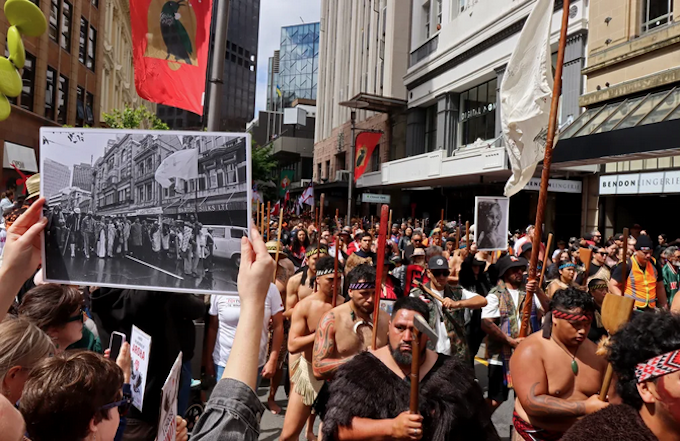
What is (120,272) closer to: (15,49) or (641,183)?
(15,49)

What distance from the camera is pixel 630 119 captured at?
1276 centimetres

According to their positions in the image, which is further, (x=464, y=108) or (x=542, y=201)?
(x=464, y=108)

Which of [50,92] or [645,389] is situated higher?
[50,92]

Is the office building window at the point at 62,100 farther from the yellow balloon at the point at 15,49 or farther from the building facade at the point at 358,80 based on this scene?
the yellow balloon at the point at 15,49

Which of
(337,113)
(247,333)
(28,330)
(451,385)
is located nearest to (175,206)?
(28,330)

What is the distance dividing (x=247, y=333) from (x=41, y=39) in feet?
91.6

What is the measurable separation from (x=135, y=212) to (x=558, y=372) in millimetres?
2674

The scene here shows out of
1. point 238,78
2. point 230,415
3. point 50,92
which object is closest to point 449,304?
point 230,415

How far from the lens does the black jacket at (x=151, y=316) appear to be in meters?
3.66

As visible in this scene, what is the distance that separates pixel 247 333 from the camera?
5.19ft

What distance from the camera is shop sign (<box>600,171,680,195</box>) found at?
12.9 m

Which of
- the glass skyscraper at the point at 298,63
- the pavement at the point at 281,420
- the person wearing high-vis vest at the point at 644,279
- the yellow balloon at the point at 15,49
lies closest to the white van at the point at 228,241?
the yellow balloon at the point at 15,49

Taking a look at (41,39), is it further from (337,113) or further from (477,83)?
(337,113)

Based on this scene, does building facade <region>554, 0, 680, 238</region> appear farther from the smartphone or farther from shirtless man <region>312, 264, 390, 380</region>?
the smartphone
